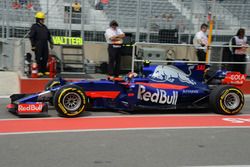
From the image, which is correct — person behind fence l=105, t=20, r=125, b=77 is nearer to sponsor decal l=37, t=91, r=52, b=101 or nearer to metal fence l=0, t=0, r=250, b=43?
metal fence l=0, t=0, r=250, b=43

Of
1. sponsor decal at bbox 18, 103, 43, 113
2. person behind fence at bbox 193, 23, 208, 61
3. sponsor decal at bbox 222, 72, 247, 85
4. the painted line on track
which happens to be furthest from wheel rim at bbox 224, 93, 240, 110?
sponsor decal at bbox 18, 103, 43, 113

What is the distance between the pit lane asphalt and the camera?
550cm

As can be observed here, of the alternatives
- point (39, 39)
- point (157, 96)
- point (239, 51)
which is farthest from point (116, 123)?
point (239, 51)

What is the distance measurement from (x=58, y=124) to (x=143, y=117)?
1798 millimetres

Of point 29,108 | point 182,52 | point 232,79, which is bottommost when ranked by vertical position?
point 29,108

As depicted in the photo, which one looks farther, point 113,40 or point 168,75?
point 113,40

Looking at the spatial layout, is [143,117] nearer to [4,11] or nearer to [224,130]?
[224,130]

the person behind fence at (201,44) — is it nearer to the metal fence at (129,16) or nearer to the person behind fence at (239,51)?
the person behind fence at (239,51)

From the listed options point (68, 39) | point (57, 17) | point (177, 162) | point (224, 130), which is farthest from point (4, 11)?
point (177, 162)

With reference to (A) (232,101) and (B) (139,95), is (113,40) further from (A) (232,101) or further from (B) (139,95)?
(A) (232,101)

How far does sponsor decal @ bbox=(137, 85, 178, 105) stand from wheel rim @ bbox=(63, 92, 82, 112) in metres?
1.23

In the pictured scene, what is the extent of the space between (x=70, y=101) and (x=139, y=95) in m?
1.39

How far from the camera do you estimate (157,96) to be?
8672mm

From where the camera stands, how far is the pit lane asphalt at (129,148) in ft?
18.0
